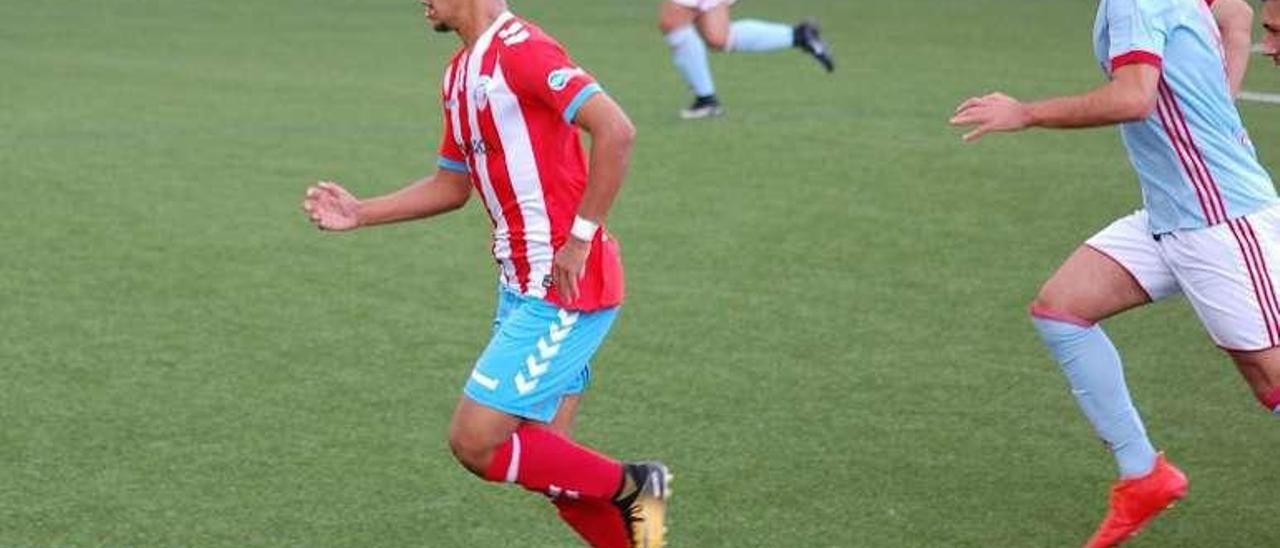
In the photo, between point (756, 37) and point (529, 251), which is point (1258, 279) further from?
point (756, 37)

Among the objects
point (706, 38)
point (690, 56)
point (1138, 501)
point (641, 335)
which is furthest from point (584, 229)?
point (706, 38)

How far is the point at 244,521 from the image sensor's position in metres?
6.16

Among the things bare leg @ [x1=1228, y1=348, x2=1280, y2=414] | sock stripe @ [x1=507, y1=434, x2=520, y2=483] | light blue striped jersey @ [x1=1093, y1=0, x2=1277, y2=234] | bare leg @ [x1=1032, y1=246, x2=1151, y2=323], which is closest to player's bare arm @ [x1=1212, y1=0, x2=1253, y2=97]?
light blue striped jersey @ [x1=1093, y1=0, x2=1277, y2=234]

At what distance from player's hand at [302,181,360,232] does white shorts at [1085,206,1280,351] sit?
2.02 meters

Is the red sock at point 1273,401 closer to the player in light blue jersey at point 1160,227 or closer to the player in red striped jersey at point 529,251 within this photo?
the player in light blue jersey at point 1160,227

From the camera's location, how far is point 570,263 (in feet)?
16.8

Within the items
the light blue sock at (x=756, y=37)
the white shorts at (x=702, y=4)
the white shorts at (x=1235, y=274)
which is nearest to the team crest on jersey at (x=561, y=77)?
the white shorts at (x=1235, y=274)

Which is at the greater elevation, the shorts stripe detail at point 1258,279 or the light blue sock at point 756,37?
the shorts stripe detail at point 1258,279

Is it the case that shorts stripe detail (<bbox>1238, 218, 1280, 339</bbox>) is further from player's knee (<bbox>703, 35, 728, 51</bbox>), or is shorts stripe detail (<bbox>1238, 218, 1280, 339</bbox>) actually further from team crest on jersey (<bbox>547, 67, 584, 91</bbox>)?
player's knee (<bbox>703, 35, 728, 51</bbox>)

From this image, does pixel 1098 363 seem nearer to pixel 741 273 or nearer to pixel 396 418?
pixel 396 418

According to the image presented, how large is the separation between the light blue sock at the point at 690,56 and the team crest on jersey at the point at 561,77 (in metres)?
9.02

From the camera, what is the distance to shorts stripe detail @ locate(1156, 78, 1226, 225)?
18.4 feet

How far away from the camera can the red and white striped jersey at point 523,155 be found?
5.15m

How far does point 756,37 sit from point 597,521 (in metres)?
9.41
